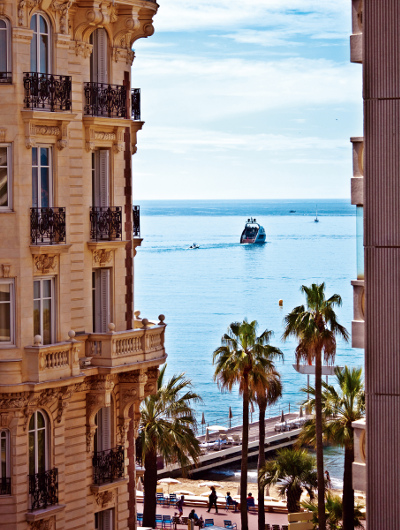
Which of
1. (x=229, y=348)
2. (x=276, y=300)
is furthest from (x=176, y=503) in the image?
(x=276, y=300)

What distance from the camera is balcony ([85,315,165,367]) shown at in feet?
107

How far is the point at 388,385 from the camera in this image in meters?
19.0

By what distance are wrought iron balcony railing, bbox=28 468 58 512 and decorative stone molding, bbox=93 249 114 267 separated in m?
6.18

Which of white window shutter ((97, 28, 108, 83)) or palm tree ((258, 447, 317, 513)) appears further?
palm tree ((258, 447, 317, 513))

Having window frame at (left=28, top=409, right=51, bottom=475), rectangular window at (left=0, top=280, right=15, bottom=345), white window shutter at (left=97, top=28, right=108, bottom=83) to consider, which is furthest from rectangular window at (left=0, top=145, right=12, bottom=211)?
window frame at (left=28, top=409, right=51, bottom=475)

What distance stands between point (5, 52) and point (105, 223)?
20.0ft

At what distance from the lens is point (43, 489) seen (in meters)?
30.6

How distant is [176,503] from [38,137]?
31.2 m

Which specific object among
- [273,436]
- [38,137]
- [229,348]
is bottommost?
[273,436]

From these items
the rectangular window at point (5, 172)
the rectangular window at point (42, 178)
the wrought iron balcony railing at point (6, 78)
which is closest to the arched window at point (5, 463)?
the rectangular window at point (5, 172)

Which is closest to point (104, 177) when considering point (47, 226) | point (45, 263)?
point (47, 226)

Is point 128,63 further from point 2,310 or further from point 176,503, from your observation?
point 176,503

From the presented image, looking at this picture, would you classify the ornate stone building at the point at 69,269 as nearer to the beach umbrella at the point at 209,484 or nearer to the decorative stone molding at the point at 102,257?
the decorative stone molding at the point at 102,257

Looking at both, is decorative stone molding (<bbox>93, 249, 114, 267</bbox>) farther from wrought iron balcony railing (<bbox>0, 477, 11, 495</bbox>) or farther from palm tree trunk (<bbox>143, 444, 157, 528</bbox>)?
palm tree trunk (<bbox>143, 444, 157, 528</bbox>)
